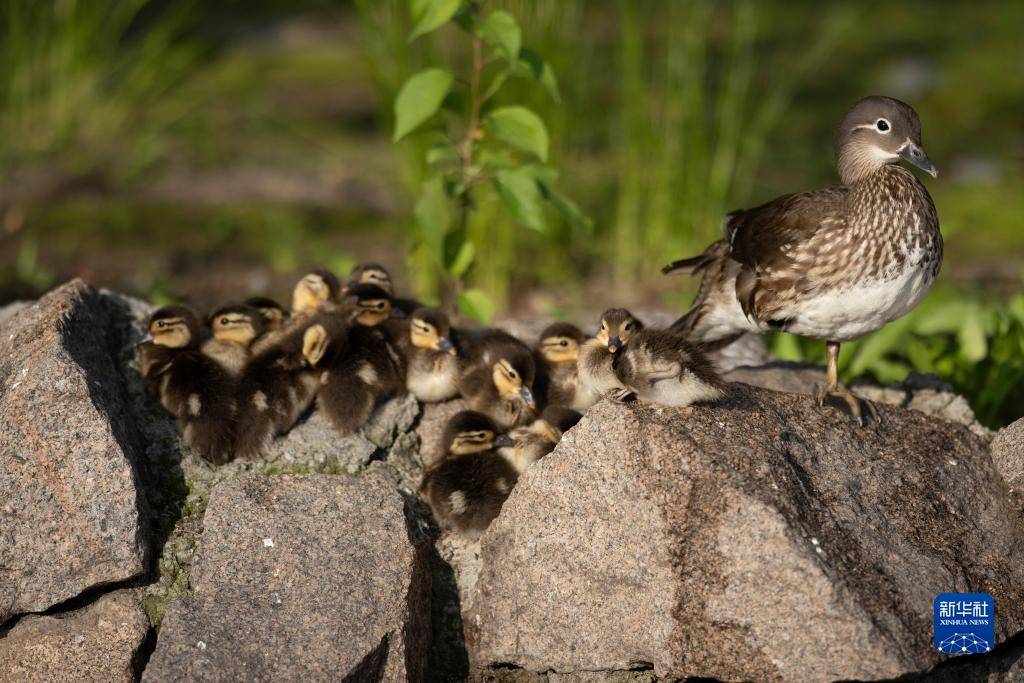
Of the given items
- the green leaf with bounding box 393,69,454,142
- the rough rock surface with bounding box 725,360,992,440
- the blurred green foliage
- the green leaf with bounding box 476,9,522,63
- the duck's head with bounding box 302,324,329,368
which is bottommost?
the blurred green foliage

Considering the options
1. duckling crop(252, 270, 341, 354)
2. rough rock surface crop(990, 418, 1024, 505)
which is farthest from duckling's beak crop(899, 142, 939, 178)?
duckling crop(252, 270, 341, 354)

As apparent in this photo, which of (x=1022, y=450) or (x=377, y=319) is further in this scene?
(x=377, y=319)

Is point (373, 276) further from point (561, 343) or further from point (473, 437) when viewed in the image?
point (473, 437)

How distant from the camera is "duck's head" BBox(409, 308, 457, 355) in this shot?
5.09m

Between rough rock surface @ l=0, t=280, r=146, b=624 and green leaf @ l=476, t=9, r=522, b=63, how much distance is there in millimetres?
2215

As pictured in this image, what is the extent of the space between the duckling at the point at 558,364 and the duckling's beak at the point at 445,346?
42 cm

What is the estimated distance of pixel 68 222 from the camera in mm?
9234

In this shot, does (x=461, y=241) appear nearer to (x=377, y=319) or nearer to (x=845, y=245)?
(x=377, y=319)

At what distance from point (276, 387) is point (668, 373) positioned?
5.11 ft

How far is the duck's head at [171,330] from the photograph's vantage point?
16.2 feet

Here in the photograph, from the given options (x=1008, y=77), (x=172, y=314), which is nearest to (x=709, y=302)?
(x=172, y=314)

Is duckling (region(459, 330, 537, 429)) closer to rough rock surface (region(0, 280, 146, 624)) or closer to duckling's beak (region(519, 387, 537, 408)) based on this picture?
duckling's beak (region(519, 387, 537, 408))

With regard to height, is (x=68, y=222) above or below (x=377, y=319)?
below

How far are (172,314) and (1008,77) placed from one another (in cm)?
1108
